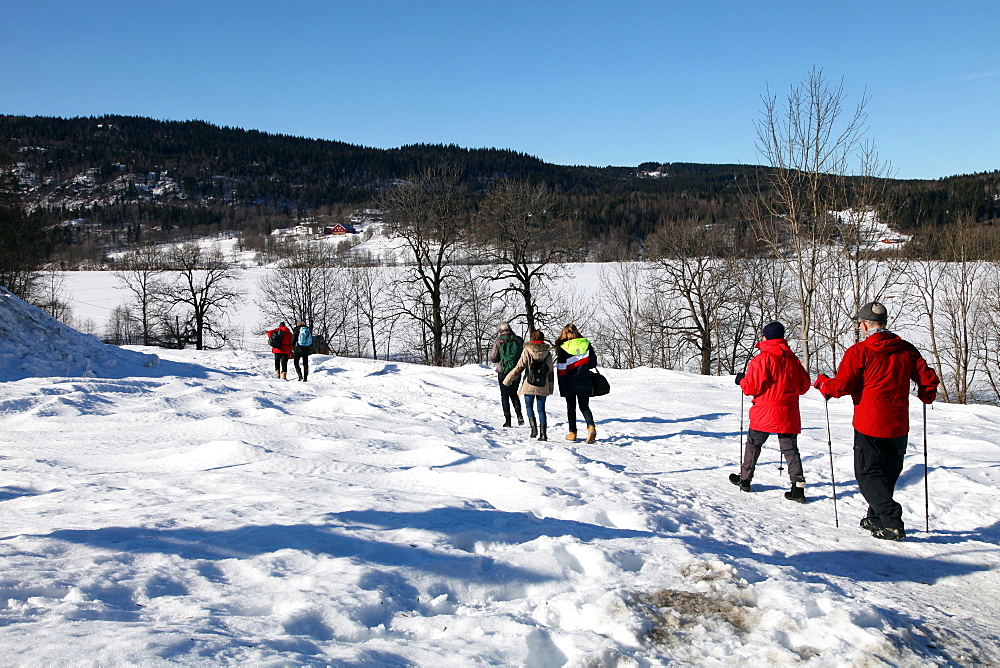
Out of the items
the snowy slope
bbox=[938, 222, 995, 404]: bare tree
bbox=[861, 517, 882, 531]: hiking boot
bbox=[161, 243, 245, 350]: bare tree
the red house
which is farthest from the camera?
the red house

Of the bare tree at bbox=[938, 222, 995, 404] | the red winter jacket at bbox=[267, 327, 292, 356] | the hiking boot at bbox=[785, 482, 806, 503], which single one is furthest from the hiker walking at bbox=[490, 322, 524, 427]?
the bare tree at bbox=[938, 222, 995, 404]

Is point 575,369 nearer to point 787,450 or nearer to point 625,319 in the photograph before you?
point 787,450

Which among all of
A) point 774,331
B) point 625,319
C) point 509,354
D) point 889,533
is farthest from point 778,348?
point 625,319

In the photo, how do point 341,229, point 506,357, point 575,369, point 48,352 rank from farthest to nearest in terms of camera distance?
1. point 341,229
2. point 48,352
3. point 506,357
4. point 575,369

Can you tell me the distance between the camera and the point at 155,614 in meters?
2.77

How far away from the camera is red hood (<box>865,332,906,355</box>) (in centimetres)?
507

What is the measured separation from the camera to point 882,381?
5051 mm

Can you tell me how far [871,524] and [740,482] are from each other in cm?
154

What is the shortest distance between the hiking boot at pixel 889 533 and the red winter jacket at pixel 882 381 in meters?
0.77

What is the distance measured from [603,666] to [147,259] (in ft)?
199

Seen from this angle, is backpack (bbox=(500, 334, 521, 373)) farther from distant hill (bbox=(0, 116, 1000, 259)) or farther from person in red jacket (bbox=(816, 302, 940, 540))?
distant hill (bbox=(0, 116, 1000, 259))

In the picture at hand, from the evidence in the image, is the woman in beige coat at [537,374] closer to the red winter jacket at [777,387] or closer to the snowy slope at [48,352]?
the red winter jacket at [777,387]

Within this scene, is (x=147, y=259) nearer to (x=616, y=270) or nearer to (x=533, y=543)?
(x=616, y=270)

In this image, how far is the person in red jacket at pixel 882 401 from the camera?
5035 mm
